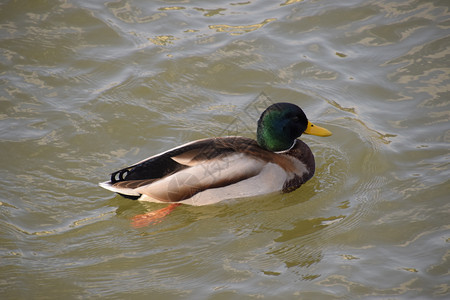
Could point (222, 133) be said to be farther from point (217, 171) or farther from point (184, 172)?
point (184, 172)

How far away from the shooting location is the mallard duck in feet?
19.8

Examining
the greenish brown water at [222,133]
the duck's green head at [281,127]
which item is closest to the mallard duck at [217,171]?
the duck's green head at [281,127]

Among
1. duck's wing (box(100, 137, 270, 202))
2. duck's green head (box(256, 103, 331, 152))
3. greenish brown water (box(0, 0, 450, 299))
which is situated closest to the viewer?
greenish brown water (box(0, 0, 450, 299))

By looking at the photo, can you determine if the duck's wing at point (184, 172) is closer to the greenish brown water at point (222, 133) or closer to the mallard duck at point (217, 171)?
the mallard duck at point (217, 171)

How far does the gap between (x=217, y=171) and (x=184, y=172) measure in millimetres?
359

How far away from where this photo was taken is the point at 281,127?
6.41 meters

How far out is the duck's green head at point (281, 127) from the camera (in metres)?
6.37

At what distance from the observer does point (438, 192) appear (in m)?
6.20

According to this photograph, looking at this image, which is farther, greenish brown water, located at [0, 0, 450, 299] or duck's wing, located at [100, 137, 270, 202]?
duck's wing, located at [100, 137, 270, 202]

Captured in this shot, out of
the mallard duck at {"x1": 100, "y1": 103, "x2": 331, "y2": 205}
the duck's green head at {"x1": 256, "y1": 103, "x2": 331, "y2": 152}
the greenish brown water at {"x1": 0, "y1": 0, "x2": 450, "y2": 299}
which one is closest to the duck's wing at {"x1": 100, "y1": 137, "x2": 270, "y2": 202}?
the mallard duck at {"x1": 100, "y1": 103, "x2": 331, "y2": 205}

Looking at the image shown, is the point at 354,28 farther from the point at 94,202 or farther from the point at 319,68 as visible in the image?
the point at 94,202

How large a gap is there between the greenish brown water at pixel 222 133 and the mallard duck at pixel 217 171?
0.61ft

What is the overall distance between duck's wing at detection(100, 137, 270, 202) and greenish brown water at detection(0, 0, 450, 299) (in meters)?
0.28

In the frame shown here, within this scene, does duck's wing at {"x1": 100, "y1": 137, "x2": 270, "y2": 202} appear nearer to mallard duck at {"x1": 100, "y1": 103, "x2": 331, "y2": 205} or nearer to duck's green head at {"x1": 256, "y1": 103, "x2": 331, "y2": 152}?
mallard duck at {"x1": 100, "y1": 103, "x2": 331, "y2": 205}
